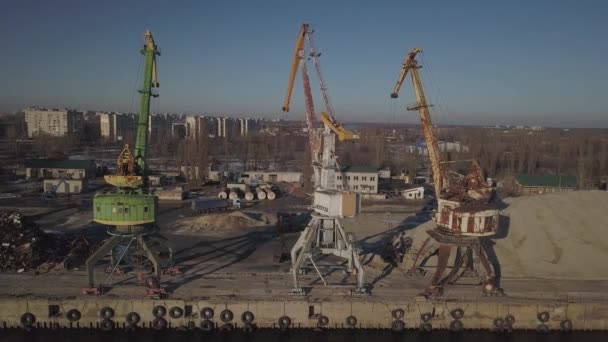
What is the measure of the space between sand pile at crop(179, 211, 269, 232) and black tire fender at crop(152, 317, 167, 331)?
606 inches

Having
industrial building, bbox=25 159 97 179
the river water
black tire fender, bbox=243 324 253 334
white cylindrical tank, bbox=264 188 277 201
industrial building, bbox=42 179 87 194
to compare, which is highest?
industrial building, bbox=25 159 97 179

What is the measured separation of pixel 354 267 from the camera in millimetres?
25188

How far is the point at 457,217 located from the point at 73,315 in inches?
A: 780

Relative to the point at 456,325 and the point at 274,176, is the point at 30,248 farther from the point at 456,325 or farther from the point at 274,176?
the point at 274,176

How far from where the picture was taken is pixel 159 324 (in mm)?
20391

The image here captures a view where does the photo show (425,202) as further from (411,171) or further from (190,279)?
(190,279)

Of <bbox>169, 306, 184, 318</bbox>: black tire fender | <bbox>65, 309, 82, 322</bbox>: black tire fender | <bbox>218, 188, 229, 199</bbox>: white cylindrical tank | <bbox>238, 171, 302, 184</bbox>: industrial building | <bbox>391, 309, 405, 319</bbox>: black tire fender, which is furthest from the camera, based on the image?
<bbox>238, 171, 302, 184</bbox>: industrial building

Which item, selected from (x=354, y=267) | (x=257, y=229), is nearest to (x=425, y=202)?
(x=257, y=229)

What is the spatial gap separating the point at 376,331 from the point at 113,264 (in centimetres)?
1531

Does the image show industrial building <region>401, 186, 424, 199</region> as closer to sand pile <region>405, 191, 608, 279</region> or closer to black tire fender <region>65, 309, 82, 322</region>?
sand pile <region>405, 191, 608, 279</region>

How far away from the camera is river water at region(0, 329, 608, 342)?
785 inches

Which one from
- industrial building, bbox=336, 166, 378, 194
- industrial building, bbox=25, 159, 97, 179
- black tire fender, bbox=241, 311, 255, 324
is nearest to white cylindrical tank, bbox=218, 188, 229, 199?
industrial building, bbox=336, 166, 378, 194

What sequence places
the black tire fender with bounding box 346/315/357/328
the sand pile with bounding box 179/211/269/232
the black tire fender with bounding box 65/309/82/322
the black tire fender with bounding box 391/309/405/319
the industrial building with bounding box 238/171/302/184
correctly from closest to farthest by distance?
the black tire fender with bounding box 65/309/82/322, the black tire fender with bounding box 346/315/357/328, the black tire fender with bounding box 391/309/405/319, the sand pile with bounding box 179/211/269/232, the industrial building with bounding box 238/171/302/184

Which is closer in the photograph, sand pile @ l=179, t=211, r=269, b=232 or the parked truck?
sand pile @ l=179, t=211, r=269, b=232
